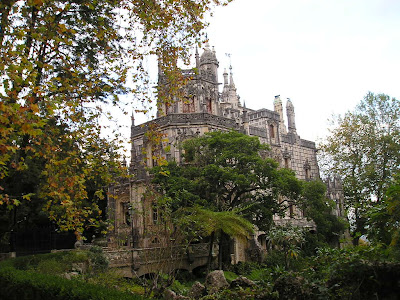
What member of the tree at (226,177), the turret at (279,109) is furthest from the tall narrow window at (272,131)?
the tree at (226,177)

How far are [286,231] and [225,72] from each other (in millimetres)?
31574

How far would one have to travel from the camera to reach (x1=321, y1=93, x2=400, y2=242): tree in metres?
31.1

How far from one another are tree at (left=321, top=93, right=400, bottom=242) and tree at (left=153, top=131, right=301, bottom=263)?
934 cm

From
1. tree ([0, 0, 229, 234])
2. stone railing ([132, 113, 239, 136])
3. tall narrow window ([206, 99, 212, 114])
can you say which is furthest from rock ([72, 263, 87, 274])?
tall narrow window ([206, 99, 212, 114])

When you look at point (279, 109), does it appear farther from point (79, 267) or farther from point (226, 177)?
point (79, 267)

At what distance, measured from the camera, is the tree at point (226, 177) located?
23.0 m

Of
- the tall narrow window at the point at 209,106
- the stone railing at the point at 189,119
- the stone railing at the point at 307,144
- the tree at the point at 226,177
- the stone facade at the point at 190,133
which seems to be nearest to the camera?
the tree at the point at 226,177

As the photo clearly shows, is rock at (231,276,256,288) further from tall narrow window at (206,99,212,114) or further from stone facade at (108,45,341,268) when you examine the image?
tall narrow window at (206,99,212,114)

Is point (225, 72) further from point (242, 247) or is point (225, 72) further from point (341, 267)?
point (341, 267)

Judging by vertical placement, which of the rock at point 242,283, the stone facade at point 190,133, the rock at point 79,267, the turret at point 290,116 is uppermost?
the turret at point 290,116

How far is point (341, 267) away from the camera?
8273 mm

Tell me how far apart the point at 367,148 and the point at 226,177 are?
15538 millimetres

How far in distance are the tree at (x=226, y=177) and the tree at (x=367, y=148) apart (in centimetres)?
934

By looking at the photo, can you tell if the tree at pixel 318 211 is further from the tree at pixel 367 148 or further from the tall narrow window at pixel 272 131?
the tall narrow window at pixel 272 131
